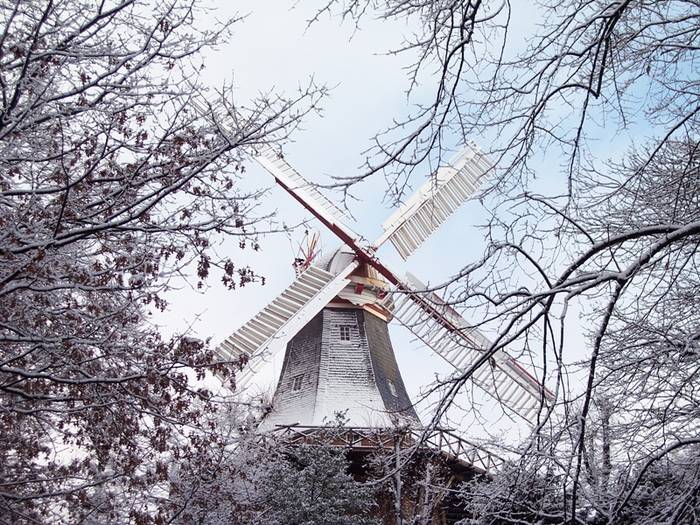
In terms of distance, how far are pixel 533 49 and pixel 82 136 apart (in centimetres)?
341

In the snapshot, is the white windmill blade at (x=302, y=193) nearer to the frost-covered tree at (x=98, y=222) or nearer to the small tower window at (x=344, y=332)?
the small tower window at (x=344, y=332)

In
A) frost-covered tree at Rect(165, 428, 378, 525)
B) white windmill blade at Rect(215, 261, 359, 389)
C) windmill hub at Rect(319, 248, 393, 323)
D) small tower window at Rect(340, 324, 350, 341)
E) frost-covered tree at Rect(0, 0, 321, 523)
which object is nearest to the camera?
frost-covered tree at Rect(0, 0, 321, 523)

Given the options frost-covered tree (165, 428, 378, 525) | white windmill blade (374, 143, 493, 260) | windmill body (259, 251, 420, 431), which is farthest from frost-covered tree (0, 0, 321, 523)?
white windmill blade (374, 143, 493, 260)

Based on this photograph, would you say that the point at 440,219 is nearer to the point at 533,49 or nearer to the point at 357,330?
the point at 357,330

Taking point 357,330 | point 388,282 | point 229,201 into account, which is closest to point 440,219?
point 388,282

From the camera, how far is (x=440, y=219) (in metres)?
21.0

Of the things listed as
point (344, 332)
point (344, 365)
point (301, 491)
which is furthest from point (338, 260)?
point (301, 491)

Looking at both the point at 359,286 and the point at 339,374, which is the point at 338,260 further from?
the point at 339,374

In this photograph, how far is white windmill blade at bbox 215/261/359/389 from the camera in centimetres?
1902

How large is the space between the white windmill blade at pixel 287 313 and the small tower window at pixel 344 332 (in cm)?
75

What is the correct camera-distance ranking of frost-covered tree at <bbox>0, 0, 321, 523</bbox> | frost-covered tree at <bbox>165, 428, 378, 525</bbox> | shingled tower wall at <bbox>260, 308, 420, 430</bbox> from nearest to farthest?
frost-covered tree at <bbox>0, 0, 321, 523</bbox>, frost-covered tree at <bbox>165, 428, 378, 525</bbox>, shingled tower wall at <bbox>260, 308, 420, 430</bbox>

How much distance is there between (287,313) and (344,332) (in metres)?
1.47

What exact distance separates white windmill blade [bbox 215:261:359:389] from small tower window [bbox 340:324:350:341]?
0.75 m

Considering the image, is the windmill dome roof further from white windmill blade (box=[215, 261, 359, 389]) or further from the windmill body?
white windmill blade (box=[215, 261, 359, 389])
